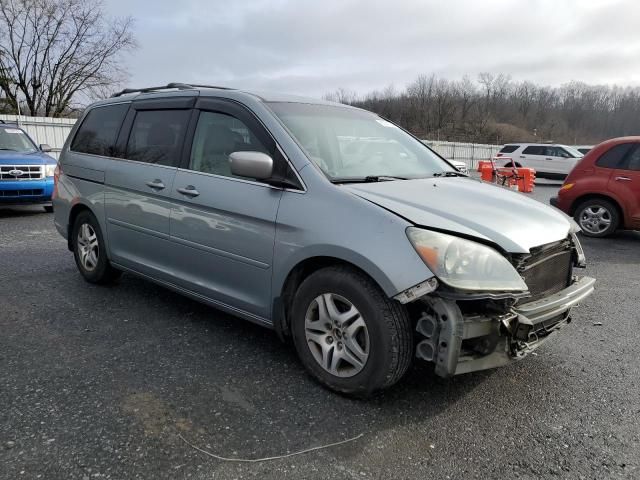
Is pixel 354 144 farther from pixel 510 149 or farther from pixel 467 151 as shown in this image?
pixel 467 151

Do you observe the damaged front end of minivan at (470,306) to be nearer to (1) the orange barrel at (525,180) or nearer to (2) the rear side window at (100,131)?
(2) the rear side window at (100,131)

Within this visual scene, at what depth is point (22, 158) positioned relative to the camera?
30.9 feet

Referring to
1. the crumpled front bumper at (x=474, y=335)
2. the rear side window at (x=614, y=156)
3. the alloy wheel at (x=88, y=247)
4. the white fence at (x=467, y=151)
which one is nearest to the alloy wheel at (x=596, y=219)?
the rear side window at (x=614, y=156)

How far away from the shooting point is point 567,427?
2.71 metres

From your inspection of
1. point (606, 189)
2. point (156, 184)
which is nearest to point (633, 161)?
point (606, 189)

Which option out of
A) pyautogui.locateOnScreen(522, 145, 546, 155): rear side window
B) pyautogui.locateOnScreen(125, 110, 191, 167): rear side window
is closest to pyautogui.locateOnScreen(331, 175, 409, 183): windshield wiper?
pyautogui.locateOnScreen(125, 110, 191, 167): rear side window

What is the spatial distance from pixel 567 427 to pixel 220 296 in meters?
2.25

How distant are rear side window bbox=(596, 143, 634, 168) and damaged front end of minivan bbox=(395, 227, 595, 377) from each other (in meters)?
6.48

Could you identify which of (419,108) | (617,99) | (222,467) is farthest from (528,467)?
(617,99)

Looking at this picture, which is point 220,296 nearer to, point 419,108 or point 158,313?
point 158,313

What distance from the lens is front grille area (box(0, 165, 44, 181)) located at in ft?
29.9

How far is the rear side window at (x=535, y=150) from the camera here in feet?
73.0

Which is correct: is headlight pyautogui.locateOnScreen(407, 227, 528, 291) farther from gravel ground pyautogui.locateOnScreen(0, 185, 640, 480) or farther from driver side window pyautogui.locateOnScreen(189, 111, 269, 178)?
driver side window pyautogui.locateOnScreen(189, 111, 269, 178)

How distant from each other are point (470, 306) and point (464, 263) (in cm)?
25
